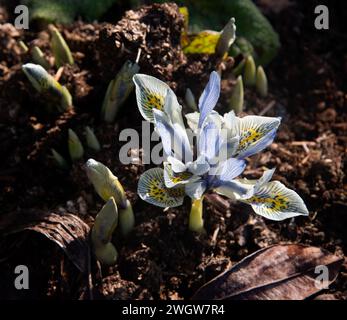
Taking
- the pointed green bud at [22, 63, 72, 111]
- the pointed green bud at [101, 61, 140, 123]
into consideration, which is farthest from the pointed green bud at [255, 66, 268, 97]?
the pointed green bud at [22, 63, 72, 111]

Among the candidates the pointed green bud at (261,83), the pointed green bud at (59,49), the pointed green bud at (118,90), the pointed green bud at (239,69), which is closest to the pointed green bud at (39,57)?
the pointed green bud at (59,49)

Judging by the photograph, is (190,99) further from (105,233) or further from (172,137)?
(105,233)

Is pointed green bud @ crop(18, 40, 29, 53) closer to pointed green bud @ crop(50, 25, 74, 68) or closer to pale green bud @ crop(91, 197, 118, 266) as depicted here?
pointed green bud @ crop(50, 25, 74, 68)

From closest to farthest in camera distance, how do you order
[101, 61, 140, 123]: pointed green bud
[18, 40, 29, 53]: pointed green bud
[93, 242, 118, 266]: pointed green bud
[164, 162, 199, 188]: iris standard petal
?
[164, 162, 199, 188]: iris standard petal < [93, 242, 118, 266]: pointed green bud < [101, 61, 140, 123]: pointed green bud < [18, 40, 29, 53]: pointed green bud

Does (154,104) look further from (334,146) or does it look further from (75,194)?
(334,146)

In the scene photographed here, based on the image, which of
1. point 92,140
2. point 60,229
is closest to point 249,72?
point 92,140
